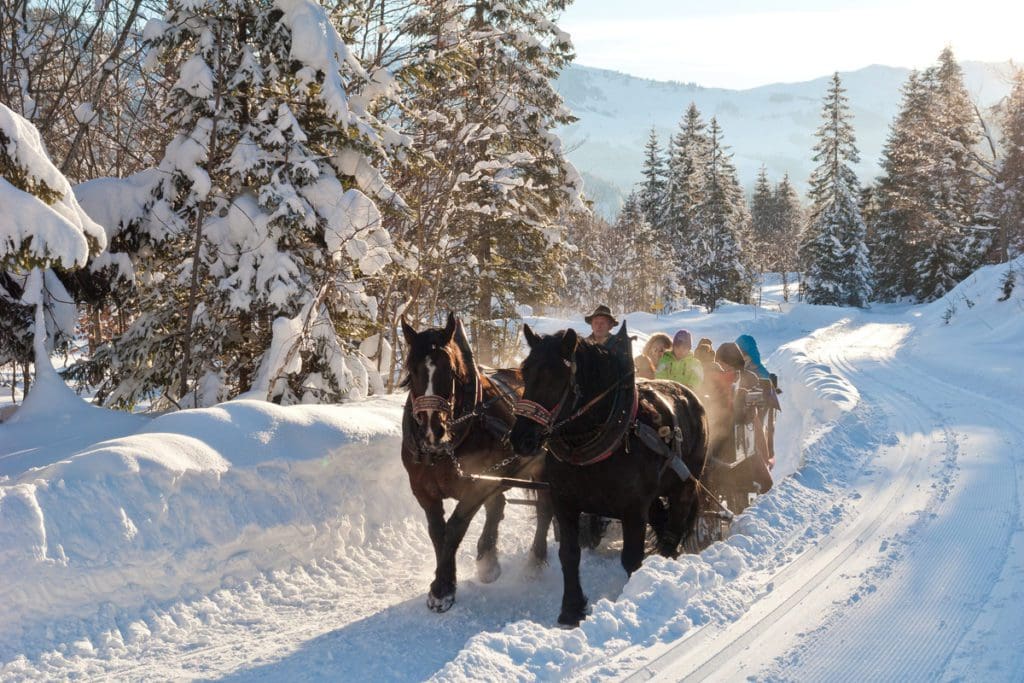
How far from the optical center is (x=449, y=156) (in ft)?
40.5

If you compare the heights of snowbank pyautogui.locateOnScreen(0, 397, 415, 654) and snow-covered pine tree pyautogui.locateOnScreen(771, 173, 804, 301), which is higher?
snow-covered pine tree pyautogui.locateOnScreen(771, 173, 804, 301)

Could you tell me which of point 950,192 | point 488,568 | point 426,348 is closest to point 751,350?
point 488,568

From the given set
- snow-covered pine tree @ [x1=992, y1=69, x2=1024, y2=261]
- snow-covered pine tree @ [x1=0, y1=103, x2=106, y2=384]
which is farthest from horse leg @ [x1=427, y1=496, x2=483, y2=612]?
snow-covered pine tree @ [x1=992, y1=69, x2=1024, y2=261]

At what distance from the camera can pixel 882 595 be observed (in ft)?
17.7

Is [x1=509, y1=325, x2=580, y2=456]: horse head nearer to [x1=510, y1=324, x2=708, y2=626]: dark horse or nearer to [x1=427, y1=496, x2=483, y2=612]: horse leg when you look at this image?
[x1=510, y1=324, x2=708, y2=626]: dark horse

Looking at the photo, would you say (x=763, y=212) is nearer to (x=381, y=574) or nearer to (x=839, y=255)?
(x=839, y=255)

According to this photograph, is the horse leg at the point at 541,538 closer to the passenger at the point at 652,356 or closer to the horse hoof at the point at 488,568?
the horse hoof at the point at 488,568

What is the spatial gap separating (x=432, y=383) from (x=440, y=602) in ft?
5.38

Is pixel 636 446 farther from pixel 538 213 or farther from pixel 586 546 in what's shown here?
pixel 538 213

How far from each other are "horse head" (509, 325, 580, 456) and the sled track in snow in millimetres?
1524

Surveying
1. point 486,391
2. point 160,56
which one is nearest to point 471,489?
point 486,391

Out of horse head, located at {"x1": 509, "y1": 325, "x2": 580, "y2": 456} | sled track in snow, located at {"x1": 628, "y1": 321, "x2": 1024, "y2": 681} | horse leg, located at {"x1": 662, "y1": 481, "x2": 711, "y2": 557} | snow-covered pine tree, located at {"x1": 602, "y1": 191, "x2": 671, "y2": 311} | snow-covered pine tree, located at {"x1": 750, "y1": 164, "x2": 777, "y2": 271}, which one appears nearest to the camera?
sled track in snow, located at {"x1": 628, "y1": 321, "x2": 1024, "y2": 681}

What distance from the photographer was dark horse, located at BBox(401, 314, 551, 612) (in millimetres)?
5387

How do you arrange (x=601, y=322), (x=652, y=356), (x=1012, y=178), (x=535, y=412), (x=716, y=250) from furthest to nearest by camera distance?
1. (x=716, y=250)
2. (x=1012, y=178)
3. (x=652, y=356)
4. (x=601, y=322)
5. (x=535, y=412)
